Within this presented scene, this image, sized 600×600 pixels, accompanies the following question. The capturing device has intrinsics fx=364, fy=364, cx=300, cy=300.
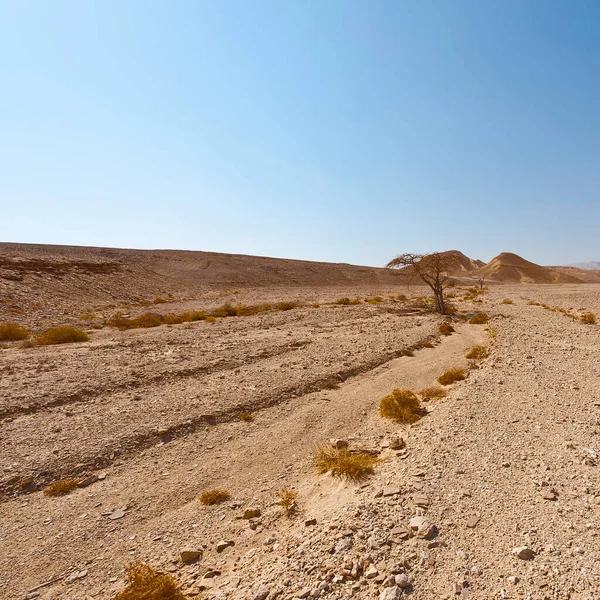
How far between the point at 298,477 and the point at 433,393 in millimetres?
4912

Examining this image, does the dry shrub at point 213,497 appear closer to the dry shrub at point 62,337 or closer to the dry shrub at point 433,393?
the dry shrub at point 433,393

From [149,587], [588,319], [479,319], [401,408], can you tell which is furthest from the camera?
[479,319]

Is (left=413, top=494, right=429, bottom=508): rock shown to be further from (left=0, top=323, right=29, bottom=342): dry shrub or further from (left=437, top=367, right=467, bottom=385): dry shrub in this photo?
(left=0, top=323, right=29, bottom=342): dry shrub

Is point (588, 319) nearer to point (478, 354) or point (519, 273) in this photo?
point (478, 354)

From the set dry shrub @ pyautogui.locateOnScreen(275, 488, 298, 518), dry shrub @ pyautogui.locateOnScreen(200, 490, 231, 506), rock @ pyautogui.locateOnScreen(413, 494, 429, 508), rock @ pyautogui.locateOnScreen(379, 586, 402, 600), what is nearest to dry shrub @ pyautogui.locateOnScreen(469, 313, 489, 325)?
rock @ pyautogui.locateOnScreen(413, 494, 429, 508)

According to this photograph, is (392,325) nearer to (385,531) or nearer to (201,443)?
(201,443)

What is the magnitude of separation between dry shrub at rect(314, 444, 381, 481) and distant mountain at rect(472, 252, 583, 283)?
8862cm

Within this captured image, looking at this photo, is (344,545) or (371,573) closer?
(371,573)

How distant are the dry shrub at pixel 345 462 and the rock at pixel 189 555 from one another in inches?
97.3

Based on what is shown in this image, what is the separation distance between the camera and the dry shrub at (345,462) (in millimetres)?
6132

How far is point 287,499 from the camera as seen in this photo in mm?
5703

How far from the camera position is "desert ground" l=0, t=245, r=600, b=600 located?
3947 millimetres

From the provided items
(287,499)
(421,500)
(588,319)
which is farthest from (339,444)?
(588,319)

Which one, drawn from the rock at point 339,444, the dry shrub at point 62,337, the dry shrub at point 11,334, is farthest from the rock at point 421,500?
the dry shrub at point 11,334
